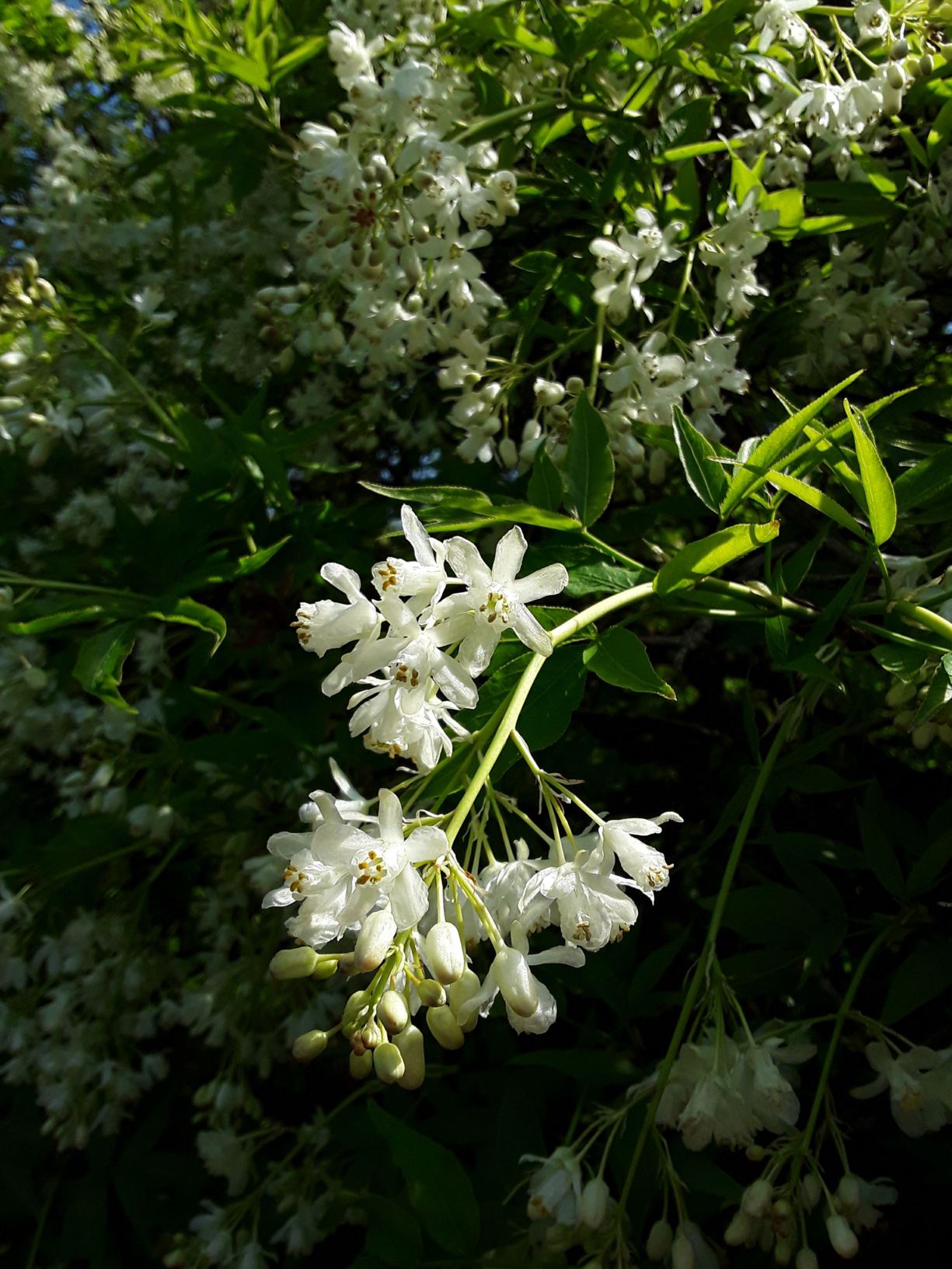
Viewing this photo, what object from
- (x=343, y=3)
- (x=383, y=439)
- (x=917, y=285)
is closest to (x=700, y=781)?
(x=917, y=285)

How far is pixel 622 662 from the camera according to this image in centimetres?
119

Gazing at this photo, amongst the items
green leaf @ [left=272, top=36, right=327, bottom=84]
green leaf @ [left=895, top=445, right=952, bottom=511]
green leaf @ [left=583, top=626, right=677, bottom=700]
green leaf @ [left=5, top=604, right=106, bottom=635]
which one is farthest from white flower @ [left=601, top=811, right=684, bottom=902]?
green leaf @ [left=272, top=36, right=327, bottom=84]

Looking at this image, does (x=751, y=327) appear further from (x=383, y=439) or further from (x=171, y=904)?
(x=171, y=904)

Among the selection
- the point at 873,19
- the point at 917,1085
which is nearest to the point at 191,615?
the point at 917,1085

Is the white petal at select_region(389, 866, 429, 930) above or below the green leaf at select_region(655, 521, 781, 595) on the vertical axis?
below

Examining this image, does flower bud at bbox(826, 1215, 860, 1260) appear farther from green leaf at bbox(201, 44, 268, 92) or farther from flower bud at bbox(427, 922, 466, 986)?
green leaf at bbox(201, 44, 268, 92)

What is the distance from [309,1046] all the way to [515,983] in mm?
226

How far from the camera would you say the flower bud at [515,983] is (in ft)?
3.33

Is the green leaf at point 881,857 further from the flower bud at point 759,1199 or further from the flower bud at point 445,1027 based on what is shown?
the flower bud at point 445,1027

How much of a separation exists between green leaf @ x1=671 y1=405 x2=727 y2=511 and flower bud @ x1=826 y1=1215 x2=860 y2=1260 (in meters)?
1.08

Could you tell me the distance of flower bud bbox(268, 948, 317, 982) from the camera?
98 cm

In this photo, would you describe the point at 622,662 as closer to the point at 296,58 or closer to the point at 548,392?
the point at 548,392

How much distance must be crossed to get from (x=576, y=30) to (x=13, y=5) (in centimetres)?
427

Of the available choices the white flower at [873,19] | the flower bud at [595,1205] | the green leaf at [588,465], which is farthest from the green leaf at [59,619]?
the white flower at [873,19]
